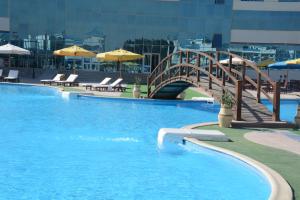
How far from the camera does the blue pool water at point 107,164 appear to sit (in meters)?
8.46

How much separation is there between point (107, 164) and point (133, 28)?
38217 millimetres

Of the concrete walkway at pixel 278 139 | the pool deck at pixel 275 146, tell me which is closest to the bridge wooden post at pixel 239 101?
the pool deck at pixel 275 146

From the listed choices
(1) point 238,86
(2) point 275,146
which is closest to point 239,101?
(1) point 238,86

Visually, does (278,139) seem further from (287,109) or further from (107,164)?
(287,109)

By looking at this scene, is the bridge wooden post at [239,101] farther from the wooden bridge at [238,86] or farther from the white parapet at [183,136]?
the white parapet at [183,136]

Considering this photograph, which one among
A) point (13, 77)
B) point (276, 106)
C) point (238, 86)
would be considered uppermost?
point (13, 77)

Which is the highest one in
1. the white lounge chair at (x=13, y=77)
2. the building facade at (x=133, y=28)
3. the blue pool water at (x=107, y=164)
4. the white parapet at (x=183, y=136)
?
the building facade at (x=133, y=28)

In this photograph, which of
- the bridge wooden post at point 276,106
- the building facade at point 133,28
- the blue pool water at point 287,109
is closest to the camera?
the bridge wooden post at point 276,106

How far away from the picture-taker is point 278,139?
1354 cm

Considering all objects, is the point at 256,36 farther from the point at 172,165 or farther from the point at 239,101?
the point at 172,165

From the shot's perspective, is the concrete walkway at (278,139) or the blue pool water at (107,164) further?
the concrete walkway at (278,139)

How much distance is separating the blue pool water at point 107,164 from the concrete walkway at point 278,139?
1.87 m

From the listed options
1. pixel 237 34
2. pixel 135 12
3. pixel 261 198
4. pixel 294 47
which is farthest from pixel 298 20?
pixel 261 198

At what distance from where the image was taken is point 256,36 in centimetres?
5088
